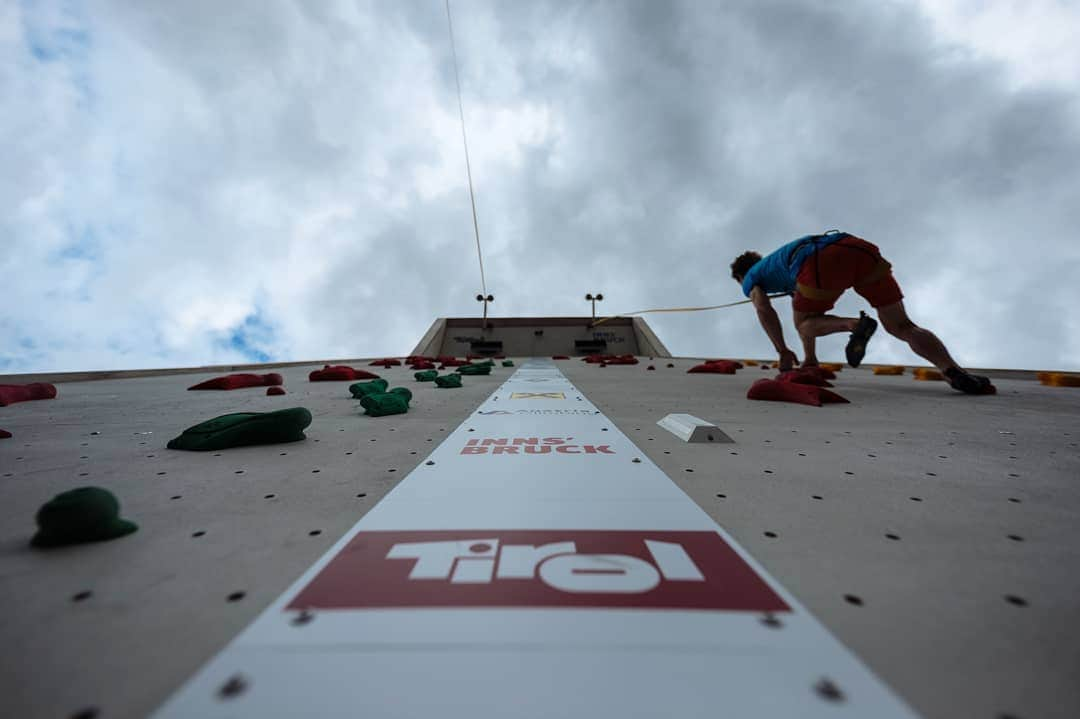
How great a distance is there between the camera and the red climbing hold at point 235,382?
3.35 m

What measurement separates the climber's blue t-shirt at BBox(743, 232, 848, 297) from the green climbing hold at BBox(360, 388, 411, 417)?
3.39m

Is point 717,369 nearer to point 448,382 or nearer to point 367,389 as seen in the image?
point 448,382

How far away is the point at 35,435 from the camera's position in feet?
5.63

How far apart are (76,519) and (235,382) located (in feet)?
10.2

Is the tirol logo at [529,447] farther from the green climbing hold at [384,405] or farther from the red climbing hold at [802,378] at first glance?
the red climbing hold at [802,378]

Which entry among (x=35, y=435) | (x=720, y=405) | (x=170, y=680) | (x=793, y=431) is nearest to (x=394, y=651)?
(x=170, y=680)

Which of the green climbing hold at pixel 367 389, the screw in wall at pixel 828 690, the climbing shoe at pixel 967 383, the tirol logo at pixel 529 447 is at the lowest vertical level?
the screw in wall at pixel 828 690

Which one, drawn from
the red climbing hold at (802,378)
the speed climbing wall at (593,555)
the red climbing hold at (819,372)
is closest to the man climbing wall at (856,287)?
the red climbing hold at (819,372)

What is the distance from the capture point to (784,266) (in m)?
3.97

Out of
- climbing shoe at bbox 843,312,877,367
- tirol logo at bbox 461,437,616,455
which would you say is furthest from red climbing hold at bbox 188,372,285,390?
climbing shoe at bbox 843,312,877,367

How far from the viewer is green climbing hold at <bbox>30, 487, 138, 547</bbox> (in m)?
0.78

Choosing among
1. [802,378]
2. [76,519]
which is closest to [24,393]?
[76,519]

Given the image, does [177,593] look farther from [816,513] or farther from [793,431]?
[793,431]

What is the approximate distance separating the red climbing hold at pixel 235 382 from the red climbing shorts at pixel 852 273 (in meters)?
4.48
